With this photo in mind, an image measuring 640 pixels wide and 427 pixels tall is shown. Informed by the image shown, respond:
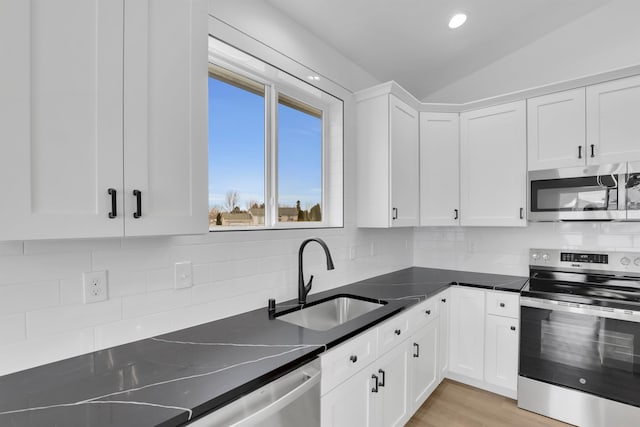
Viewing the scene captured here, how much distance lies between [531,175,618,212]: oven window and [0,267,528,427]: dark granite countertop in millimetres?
1807

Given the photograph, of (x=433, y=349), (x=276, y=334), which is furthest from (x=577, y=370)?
(x=276, y=334)

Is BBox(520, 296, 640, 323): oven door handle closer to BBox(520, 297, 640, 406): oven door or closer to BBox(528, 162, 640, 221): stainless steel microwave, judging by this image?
BBox(520, 297, 640, 406): oven door

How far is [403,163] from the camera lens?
2.68 metres

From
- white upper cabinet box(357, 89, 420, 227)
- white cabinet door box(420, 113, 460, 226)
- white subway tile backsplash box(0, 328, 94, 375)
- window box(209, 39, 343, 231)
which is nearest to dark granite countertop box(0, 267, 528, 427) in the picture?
white subway tile backsplash box(0, 328, 94, 375)

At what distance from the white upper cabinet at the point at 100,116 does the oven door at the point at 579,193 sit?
2.55 metres

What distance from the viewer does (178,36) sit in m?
1.22

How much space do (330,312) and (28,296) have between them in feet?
5.18

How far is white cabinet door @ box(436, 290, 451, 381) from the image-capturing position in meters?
2.58

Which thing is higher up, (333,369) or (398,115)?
(398,115)

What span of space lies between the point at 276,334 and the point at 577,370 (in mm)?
2101

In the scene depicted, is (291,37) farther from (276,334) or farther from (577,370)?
(577,370)

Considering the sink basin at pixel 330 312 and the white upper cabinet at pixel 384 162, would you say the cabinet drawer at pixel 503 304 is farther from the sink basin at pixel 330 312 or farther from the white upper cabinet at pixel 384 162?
the sink basin at pixel 330 312

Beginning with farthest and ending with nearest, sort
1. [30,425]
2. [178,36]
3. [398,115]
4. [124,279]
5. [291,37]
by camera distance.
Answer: [398,115] → [291,37] → [124,279] → [178,36] → [30,425]

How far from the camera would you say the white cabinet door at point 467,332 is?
8.57ft
